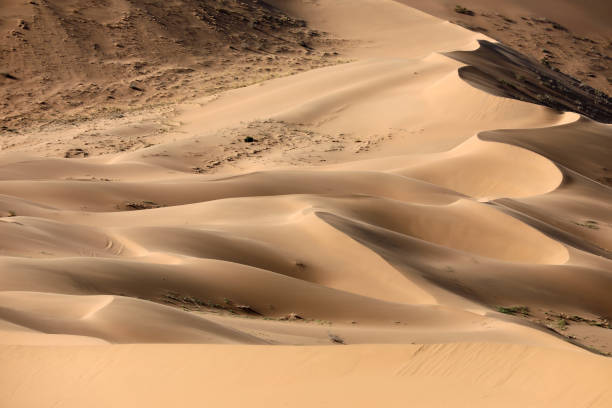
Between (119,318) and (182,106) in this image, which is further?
(182,106)

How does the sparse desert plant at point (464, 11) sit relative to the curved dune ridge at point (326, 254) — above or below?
above

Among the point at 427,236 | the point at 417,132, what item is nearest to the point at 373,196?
the point at 427,236

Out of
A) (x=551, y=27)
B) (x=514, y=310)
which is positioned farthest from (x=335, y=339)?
(x=551, y=27)

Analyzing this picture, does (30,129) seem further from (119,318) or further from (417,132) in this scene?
(119,318)

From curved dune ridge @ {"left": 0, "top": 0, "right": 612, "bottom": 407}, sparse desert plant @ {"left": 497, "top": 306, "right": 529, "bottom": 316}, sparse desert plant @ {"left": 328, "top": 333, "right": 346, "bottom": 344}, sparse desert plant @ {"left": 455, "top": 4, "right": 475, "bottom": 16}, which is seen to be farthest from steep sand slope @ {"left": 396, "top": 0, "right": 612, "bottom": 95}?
sparse desert plant @ {"left": 328, "top": 333, "right": 346, "bottom": 344}

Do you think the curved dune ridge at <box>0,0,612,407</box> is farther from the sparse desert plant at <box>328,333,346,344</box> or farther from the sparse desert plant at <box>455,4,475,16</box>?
the sparse desert plant at <box>455,4,475,16</box>

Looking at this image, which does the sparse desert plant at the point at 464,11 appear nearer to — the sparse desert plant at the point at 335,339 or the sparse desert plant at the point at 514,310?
the sparse desert plant at the point at 514,310

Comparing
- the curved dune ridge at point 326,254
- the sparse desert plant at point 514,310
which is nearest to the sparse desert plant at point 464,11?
the curved dune ridge at point 326,254

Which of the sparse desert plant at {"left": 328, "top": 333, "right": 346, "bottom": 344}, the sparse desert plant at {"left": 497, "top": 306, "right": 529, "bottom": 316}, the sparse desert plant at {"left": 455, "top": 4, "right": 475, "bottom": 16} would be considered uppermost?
the sparse desert plant at {"left": 455, "top": 4, "right": 475, "bottom": 16}
